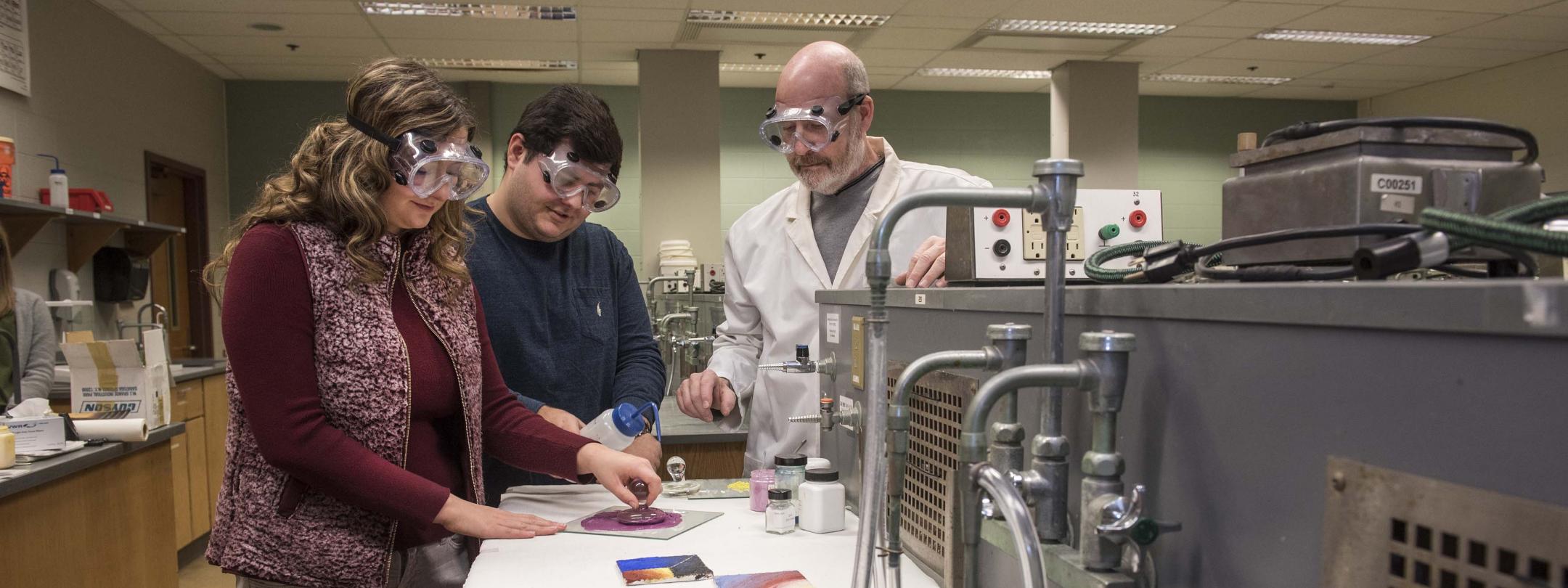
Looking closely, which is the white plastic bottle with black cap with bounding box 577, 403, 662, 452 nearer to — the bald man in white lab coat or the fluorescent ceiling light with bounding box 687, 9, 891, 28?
the bald man in white lab coat

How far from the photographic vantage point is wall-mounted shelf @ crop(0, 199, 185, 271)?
3.80 metres

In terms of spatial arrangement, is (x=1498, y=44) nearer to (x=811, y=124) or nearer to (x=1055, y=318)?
(x=811, y=124)

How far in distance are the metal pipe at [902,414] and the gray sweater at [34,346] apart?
355cm

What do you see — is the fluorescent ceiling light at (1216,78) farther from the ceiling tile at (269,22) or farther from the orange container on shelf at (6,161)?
the orange container on shelf at (6,161)

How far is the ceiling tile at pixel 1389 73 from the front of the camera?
22.3 ft

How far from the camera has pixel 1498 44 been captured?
6148 mm

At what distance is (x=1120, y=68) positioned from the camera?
661cm

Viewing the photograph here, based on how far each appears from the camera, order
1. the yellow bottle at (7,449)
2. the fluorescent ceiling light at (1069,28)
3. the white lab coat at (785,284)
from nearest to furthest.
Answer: the yellow bottle at (7,449) < the white lab coat at (785,284) < the fluorescent ceiling light at (1069,28)

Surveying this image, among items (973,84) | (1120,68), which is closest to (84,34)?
(973,84)

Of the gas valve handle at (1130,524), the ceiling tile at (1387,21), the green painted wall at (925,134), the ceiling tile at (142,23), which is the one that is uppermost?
the ceiling tile at (1387,21)

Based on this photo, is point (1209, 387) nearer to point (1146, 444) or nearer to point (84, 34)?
point (1146, 444)

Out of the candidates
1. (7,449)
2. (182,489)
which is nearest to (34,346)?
(182,489)

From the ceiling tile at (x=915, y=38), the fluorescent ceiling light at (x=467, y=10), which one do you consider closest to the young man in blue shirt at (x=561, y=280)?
the fluorescent ceiling light at (x=467, y=10)

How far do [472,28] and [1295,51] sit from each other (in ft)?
17.6
